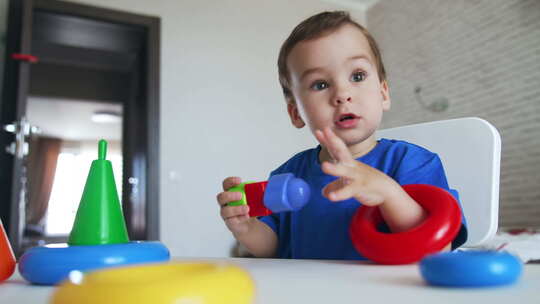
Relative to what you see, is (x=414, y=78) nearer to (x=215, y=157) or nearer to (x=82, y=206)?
(x=215, y=157)

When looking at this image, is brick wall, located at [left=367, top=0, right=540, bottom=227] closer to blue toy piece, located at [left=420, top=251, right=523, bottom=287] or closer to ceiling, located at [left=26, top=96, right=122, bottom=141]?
blue toy piece, located at [left=420, top=251, right=523, bottom=287]

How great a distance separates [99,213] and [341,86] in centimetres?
54

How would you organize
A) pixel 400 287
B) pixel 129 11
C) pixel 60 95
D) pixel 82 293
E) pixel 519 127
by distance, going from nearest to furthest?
1. pixel 82 293
2. pixel 400 287
3. pixel 519 127
4. pixel 129 11
5. pixel 60 95

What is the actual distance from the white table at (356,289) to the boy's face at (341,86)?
44 centimetres

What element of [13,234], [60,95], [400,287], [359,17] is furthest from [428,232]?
→ [60,95]

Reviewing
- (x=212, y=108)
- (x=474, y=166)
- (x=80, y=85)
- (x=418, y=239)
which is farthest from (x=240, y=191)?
(x=80, y=85)

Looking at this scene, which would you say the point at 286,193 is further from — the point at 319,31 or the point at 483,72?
the point at 483,72

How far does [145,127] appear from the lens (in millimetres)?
3545

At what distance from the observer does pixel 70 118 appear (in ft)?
25.4

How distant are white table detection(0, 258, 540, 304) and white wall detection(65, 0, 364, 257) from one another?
3002 millimetres

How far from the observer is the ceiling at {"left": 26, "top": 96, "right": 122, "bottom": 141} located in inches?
271

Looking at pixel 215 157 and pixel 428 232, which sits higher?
pixel 215 157

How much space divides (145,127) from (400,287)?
3366mm

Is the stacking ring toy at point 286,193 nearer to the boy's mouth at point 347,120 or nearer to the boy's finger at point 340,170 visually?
the boy's finger at point 340,170
